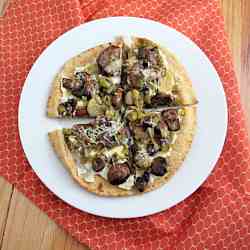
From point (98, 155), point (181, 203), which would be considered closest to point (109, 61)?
point (98, 155)

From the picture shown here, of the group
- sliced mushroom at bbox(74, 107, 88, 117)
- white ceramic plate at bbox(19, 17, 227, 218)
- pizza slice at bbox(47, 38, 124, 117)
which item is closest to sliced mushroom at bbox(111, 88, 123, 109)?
pizza slice at bbox(47, 38, 124, 117)

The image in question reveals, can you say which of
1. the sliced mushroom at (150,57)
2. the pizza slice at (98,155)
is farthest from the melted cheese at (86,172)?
the sliced mushroom at (150,57)

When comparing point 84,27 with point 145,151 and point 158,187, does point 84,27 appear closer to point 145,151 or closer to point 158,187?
point 145,151

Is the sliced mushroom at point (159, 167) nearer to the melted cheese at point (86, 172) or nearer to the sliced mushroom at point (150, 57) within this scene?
the melted cheese at point (86, 172)

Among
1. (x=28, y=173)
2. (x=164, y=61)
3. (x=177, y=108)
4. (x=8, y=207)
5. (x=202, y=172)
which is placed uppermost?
(x=164, y=61)

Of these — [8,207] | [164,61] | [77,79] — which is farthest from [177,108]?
[8,207]

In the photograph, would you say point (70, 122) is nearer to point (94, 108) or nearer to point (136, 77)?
point (94, 108)
